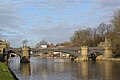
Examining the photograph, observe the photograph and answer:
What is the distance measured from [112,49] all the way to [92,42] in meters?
24.1

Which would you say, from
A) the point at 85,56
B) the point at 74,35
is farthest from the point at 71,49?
the point at 74,35

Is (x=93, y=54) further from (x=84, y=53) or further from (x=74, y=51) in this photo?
(x=74, y=51)

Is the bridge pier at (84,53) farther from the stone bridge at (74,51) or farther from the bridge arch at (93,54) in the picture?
the bridge arch at (93,54)

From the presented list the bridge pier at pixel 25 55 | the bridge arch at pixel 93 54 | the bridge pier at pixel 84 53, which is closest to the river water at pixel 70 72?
the bridge pier at pixel 25 55

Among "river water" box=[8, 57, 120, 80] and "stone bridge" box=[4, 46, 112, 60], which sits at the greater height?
"stone bridge" box=[4, 46, 112, 60]

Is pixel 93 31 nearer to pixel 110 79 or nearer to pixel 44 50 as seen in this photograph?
pixel 44 50

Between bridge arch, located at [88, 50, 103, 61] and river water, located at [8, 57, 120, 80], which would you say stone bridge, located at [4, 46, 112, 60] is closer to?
bridge arch, located at [88, 50, 103, 61]

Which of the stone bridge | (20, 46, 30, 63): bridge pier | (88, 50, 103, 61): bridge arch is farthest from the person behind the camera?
(88, 50, 103, 61): bridge arch

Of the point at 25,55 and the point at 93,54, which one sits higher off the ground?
the point at 93,54

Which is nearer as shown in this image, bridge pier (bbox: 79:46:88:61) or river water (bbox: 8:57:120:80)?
river water (bbox: 8:57:120:80)

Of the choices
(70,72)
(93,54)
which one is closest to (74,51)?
(93,54)

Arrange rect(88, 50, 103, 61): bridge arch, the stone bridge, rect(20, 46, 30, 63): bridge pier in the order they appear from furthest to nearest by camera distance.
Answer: rect(88, 50, 103, 61): bridge arch < the stone bridge < rect(20, 46, 30, 63): bridge pier

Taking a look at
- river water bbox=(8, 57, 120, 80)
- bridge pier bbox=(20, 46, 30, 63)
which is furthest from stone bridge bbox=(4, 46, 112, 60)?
river water bbox=(8, 57, 120, 80)

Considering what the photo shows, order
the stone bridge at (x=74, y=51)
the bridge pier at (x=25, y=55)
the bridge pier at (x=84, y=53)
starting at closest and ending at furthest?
the bridge pier at (x=25, y=55)
the stone bridge at (x=74, y=51)
the bridge pier at (x=84, y=53)
